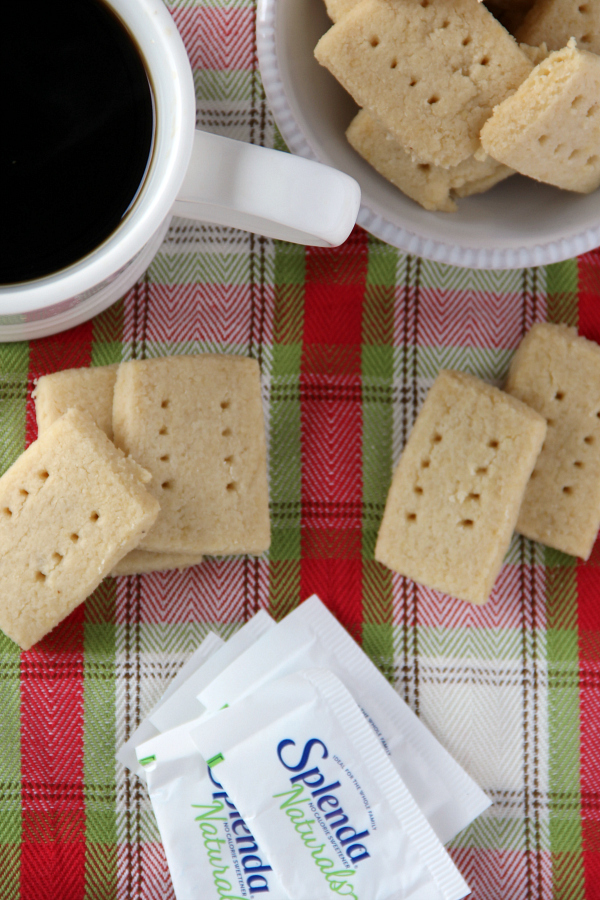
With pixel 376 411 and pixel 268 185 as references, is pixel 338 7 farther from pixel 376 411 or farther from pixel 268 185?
pixel 376 411

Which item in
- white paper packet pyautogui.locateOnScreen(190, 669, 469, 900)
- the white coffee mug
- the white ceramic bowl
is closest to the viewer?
the white coffee mug

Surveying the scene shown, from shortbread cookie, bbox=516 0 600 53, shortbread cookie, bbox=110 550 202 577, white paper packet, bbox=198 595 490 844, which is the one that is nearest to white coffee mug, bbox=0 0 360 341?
shortbread cookie, bbox=516 0 600 53

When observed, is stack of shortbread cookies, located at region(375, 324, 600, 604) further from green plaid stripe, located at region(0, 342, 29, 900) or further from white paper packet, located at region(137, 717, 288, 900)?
green plaid stripe, located at region(0, 342, 29, 900)

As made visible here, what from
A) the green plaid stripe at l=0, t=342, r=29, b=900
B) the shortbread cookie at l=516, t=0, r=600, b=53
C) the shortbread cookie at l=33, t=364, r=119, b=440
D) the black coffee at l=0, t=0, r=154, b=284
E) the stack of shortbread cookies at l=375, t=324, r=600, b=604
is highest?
the shortbread cookie at l=516, t=0, r=600, b=53

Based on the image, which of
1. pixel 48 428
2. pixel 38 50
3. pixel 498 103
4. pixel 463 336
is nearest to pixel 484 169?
pixel 498 103

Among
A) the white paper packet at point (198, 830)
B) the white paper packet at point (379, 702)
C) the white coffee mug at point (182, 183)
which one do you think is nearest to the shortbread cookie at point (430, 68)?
the white coffee mug at point (182, 183)

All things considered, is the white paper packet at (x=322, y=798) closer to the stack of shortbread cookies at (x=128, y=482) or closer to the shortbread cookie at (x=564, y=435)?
the stack of shortbread cookies at (x=128, y=482)

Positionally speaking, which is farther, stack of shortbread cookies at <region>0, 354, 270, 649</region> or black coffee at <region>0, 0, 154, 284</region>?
stack of shortbread cookies at <region>0, 354, 270, 649</region>

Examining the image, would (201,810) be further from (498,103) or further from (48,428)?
(498,103)
